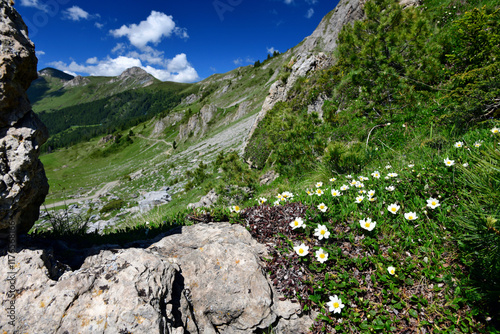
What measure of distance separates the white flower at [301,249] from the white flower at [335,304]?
0.61m

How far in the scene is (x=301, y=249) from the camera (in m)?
3.20

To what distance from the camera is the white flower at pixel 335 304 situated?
2.60 meters

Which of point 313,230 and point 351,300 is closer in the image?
point 351,300

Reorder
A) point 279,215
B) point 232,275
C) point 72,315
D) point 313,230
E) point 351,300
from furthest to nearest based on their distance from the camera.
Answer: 1. point 279,215
2. point 313,230
3. point 232,275
4. point 351,300
5. point 72,315

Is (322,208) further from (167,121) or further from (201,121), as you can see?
(167,121)

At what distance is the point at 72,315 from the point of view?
2461 mm

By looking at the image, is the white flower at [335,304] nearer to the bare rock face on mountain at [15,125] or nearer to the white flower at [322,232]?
the white flower at [322,232]

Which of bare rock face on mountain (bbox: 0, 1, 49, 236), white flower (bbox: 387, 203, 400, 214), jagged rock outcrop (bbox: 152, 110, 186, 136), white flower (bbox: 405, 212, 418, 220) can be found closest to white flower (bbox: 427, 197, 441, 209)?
white flower (bbox: 405, 212, 418, 220)

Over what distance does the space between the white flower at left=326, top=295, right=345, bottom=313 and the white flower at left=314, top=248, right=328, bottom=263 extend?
441 mm

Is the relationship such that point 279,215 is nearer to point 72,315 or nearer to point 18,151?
point 72,315

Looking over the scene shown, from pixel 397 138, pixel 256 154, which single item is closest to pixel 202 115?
pixel 256 154

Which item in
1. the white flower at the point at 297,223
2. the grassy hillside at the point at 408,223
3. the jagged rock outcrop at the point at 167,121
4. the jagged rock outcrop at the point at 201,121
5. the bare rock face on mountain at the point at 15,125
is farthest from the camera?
the jagged rock outcrop at the point at 167,121

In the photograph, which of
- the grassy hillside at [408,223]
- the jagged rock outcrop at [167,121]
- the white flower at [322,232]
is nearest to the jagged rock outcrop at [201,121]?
the jagged rock outcrop at [167,121]

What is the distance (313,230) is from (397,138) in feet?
15.3
